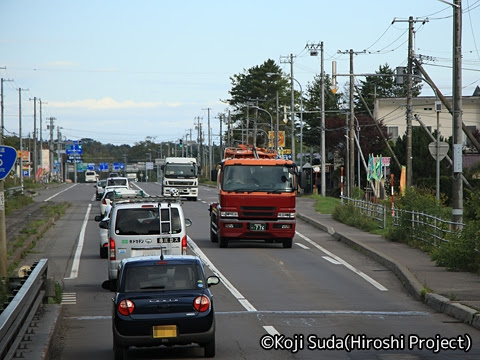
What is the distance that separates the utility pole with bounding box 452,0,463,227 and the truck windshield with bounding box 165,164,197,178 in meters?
40.4

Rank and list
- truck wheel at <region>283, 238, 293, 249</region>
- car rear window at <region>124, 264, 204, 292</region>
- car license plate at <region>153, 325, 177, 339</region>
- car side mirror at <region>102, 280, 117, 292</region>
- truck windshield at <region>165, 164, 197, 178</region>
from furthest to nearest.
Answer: truck windshield at <region>165, 164, 197, 178</region>
truck wheel at <region>283, 238, 293, 249</region>
car side mirror at <region>102, 280, 117, 292</region>
car rear window at <region>124, 264, 204, 292</region>
car license plate at <region>153, 325, 177, 339</region>

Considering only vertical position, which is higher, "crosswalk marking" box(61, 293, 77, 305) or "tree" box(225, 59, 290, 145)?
"tree" box(225, 59, 290, 145)

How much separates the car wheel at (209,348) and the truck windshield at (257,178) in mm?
18099

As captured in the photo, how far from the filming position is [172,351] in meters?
13.2

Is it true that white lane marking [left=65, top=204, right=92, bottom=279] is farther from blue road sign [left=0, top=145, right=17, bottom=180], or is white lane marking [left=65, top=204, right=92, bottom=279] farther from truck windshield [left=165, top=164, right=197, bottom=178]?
truck windshield [left=165, top=164, right=197, bottom=178]

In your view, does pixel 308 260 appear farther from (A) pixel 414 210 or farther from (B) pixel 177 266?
(B) pixel 177 266

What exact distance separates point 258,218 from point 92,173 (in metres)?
126

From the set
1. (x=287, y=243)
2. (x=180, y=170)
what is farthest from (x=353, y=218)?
(x=180, y=170)

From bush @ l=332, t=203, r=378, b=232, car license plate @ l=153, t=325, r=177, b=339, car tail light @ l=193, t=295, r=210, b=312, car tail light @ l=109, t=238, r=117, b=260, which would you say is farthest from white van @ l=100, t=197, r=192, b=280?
bush @ l=332, t=203, r=378, b=232

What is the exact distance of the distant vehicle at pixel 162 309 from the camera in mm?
11852

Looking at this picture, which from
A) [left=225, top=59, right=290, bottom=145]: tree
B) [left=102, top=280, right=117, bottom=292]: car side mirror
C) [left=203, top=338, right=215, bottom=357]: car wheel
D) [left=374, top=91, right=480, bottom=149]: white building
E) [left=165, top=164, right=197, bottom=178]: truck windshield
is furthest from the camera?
[left=225, top=59, right=290, bottom=145]: tree

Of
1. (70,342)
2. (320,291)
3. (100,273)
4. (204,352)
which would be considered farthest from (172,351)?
(100,273)

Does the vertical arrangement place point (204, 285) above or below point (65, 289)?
above

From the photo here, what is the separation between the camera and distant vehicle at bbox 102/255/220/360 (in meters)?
11.9
